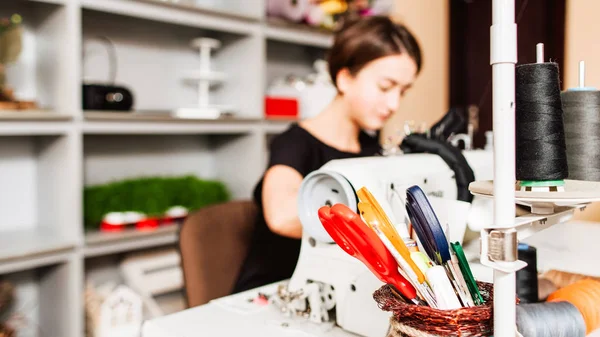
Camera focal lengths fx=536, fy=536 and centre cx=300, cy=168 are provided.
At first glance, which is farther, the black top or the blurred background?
the blurred background

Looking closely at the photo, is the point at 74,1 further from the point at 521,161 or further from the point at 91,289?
the point at 521,161

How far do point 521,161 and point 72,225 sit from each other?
1.44 meters

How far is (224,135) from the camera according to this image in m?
2.29

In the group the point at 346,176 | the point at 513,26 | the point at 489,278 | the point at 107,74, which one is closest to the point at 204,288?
the point at 346,176

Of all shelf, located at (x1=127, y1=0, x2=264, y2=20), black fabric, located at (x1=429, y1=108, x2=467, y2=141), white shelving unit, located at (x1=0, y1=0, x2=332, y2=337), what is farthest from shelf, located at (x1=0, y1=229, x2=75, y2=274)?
black fabric, located at (x1=429, y1=108, x2=467, y2=141)

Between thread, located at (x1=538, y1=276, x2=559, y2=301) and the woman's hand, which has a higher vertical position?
the woman's hand

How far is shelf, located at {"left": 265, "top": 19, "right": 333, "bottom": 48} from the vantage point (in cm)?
217

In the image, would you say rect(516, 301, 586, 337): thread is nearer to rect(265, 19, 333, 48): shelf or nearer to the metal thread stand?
the metal thread stand

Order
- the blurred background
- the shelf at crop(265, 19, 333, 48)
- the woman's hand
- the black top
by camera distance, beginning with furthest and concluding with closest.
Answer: the shelf at crop(265, 19, 333, 48) → the blurred background → the black top → the woman's hand

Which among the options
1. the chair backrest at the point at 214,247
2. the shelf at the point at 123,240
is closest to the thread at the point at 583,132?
the chair backrest at the point at 214,247

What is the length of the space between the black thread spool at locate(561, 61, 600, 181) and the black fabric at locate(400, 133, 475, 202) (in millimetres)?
225

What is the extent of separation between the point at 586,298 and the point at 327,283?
0.32 metres

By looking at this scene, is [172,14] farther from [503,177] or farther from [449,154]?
[503,177]

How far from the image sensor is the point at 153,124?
1.83 m
